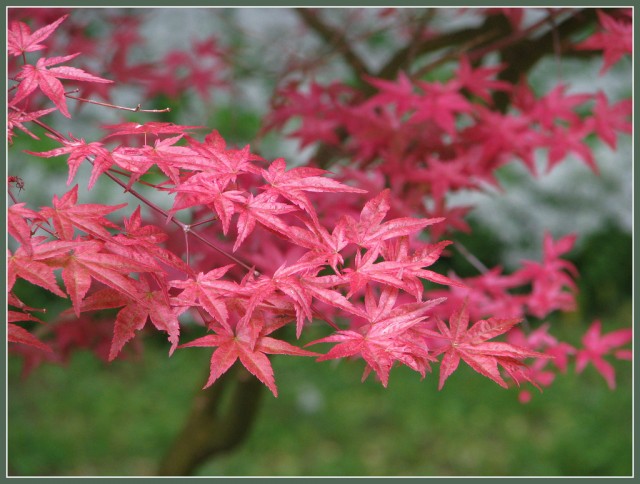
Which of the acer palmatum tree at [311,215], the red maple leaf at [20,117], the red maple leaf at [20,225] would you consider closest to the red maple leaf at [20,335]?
the acer palmatum tree at [311,215]

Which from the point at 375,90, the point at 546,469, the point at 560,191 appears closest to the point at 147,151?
the point at 375,90

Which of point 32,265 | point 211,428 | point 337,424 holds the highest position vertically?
point 32,265

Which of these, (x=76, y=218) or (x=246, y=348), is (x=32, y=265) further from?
(x=246, y=348)

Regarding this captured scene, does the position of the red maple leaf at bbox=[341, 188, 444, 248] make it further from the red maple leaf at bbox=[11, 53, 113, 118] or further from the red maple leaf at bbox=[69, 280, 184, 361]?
the red maple leaf at bbox=[11, 53, 113, 118]

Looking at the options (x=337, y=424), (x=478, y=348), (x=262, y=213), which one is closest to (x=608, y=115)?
(x=478, y=348)

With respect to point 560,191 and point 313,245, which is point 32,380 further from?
point 560,191

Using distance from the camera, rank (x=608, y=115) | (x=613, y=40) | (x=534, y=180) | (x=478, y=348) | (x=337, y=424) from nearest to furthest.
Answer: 1. (x=478, y=348)
2. (x=613, y=40)
3. (x=608, y=115)
4. (x=337, y=424)
5. (x=534, y=180)

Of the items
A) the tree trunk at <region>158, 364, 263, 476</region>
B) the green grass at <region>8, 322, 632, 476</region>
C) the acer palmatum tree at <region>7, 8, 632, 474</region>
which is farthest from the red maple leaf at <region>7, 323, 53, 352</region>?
the green grass at <region>8, 322, 632, 476</region>

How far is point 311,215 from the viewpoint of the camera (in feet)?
2.48

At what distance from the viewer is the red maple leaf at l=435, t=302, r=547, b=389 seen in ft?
2.56

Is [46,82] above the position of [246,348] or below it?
above

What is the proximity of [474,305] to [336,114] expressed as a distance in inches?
19.4

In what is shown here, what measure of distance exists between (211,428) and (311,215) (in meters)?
1.24

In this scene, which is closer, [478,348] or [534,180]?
[478,348]
